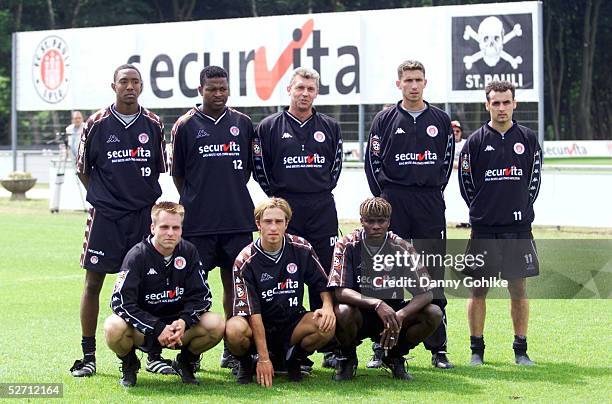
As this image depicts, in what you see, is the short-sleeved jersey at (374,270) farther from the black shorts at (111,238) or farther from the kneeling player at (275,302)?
the black shorts at (111,238)

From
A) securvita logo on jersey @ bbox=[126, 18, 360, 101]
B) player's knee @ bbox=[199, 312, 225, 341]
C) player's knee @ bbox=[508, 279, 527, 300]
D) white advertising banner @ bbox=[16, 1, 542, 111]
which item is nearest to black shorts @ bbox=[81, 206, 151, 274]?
player's knee @ bbox=[199, 312, 225, 341]

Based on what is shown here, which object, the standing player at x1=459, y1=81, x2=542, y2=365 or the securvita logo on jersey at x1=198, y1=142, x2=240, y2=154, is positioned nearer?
the securvita logo on jersey at x1=198, y1=142, x2=240, y2=154

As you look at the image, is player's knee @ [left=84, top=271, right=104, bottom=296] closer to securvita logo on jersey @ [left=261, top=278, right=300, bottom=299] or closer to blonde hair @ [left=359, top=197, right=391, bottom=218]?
securvita logo on jersey @ [left=261, top=278, right=300, bottom=299]

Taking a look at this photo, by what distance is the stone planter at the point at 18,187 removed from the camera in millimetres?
28297

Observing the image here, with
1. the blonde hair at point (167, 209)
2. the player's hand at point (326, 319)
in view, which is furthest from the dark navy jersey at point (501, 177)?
the blonde hair at point (167, 209)

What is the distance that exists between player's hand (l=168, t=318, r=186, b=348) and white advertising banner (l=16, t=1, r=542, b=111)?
13842 millimetres

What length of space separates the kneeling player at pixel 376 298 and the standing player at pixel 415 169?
0.41 meters

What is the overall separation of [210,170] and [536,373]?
2774 mm

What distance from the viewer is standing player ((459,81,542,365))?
868cm

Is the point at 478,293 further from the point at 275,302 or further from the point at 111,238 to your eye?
the point at 111,238

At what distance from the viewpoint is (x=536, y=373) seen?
8.24 meters

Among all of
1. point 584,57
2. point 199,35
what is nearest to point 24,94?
point 199,35

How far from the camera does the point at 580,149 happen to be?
4722 centimetres

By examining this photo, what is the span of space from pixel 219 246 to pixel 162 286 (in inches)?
34.3
